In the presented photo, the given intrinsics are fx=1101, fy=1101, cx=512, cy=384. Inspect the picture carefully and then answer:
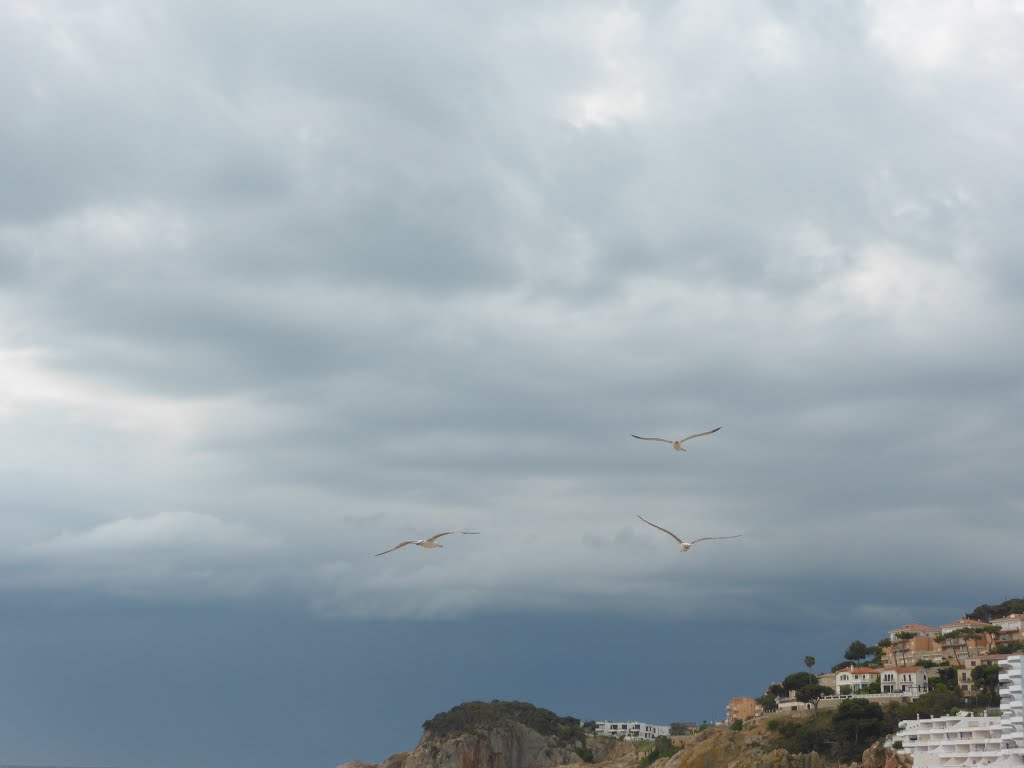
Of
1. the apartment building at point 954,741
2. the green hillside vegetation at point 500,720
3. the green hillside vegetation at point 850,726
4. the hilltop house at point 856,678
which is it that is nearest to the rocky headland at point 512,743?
the green hillside vegetation at point 500,720

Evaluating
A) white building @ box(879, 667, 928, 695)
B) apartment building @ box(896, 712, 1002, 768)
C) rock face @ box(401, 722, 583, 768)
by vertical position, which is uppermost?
white building @ box(879, 667, 928, 695)

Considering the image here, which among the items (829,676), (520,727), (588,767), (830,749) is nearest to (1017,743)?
(830,749)

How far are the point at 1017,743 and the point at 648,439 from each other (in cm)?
7027

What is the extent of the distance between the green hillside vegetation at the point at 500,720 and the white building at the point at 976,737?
82578mm

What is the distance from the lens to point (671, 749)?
139250 mm

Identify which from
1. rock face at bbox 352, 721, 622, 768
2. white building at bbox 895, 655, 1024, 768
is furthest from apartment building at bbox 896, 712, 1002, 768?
rock face at bbox 352, 721, 622, 768

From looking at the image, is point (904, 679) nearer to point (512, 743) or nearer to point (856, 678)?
point (856, 678)

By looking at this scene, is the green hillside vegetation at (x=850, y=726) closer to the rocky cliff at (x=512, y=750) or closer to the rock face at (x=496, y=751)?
the rocky cliff at (x=512, y=750)

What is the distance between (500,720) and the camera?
592ft

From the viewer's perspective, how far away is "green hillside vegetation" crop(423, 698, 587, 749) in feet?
587

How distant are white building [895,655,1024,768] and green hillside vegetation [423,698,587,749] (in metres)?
82.6

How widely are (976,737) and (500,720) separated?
8980 centimetres

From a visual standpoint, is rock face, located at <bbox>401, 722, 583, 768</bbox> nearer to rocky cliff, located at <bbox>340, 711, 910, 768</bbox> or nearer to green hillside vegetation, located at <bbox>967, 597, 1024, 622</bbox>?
rocky cliff, located at <bbox>340, 711, 910, 768</bbox>

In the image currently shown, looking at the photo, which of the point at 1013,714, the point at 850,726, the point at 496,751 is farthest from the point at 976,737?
the point at 496,751
